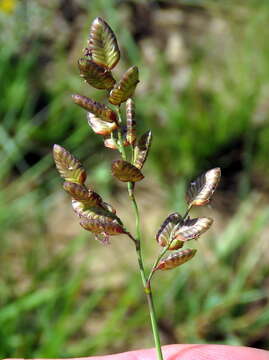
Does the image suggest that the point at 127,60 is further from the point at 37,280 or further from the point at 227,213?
the point at 37,280

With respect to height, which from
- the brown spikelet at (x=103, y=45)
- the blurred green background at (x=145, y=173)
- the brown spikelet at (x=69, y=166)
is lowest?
the brown spikelet at (x=69, y=166)

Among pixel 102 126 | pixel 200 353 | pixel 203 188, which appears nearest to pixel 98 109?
pixel 102 126

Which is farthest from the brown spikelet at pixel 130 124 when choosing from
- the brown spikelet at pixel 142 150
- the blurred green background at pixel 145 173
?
the blurred green background at pixel 145 173

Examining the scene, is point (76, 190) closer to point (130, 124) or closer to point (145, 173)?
point (130, 124)

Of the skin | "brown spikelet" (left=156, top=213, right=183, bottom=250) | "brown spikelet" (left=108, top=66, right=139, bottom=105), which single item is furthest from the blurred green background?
"brown spikelet" (left=108, top=66, right=139, bottom=105)

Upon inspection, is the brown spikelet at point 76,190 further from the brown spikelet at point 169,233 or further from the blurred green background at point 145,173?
the blurred green background at point 145,173

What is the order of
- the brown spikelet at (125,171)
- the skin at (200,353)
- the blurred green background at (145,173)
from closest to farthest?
1. the brown spikelet at (125,171)
2. the skin at (200,353)
3. the blurred green background at (145,173)
